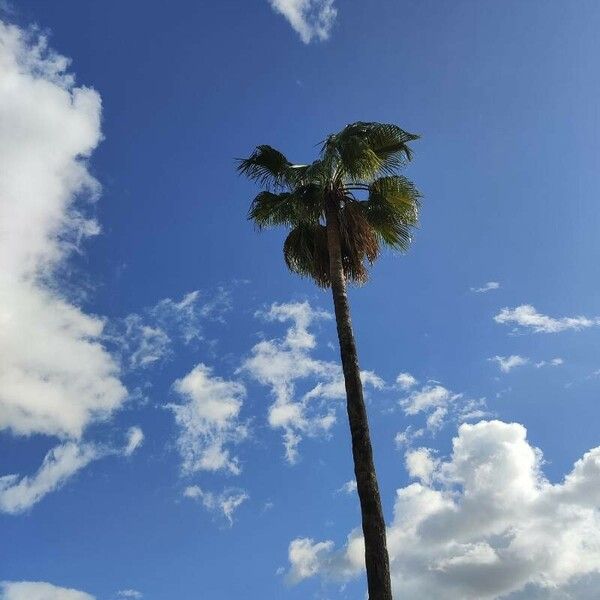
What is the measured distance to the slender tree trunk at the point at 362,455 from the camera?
11.0m

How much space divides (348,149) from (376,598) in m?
10.7

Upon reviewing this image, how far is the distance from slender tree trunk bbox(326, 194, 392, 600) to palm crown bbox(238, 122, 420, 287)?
1409 mm

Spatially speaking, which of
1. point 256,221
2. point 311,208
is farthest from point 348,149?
point 256,221

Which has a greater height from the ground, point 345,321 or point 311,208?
point 311,208

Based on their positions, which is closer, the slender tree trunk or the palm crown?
the slender tree trunk

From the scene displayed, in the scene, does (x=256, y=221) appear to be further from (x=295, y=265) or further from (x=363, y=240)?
(x=363, y=240)

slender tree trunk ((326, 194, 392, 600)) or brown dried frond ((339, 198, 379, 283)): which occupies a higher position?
brown dried frond ((339, 198, 379, 283))

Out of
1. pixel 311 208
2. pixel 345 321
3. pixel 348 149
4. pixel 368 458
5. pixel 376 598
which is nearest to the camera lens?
pixel 376 598

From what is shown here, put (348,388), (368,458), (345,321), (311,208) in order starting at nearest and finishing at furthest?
(368,458)
(348,388)
(345,321)
(311,208)

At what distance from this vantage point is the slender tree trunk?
11.0 m

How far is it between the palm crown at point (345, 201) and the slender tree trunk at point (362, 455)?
1.41 metres

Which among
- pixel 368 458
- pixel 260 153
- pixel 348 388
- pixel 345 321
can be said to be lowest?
pixel 368 458

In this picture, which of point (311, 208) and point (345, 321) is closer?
point (345, 321)

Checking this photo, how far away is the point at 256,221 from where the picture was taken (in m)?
18.3
